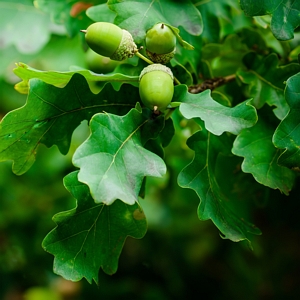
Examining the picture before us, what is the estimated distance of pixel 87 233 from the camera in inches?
33.9

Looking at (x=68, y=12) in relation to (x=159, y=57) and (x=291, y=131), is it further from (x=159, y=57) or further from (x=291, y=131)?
(x=291, y=131)

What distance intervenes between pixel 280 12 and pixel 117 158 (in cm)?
40

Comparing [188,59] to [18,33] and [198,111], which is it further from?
[18,33]

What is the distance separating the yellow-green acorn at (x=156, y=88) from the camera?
2.59 ft

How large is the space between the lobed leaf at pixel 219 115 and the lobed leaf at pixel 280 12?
0.17 meters

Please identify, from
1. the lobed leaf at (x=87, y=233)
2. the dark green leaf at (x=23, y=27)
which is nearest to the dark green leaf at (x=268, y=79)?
the lobed leaf at (x=87, y=233)

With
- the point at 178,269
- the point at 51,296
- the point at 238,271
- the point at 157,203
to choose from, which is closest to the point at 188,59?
the point at 157,203

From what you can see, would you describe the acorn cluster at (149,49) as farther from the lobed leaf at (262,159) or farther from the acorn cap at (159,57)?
the lobed leaf at (262,159)

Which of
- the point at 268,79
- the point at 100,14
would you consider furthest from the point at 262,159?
the point at 100,14

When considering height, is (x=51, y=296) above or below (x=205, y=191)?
below

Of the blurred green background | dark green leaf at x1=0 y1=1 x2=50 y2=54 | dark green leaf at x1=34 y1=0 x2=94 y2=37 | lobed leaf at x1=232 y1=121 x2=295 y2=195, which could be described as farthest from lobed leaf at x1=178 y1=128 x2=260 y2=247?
dark green leaf at x1=0 y1=1 x2=50 y2=54

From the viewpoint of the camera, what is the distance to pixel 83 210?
857 mm

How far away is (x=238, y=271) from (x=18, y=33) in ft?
4.70

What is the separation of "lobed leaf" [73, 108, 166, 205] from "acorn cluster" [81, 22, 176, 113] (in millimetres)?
51
